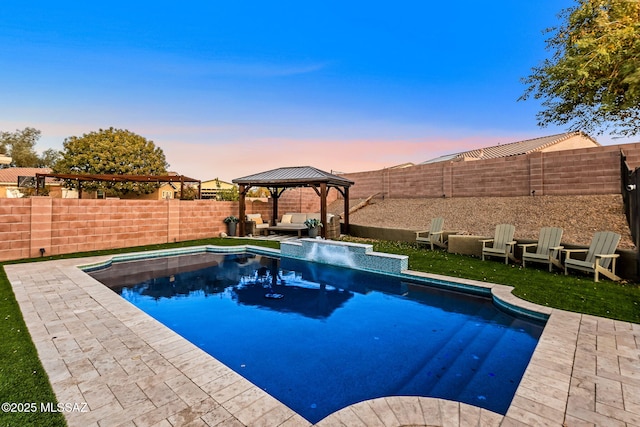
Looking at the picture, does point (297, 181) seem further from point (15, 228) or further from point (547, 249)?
point (15, 228)

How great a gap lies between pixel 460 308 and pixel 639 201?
476 centimetres

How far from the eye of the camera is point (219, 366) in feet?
9.86

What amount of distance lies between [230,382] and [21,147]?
51325 millimetres

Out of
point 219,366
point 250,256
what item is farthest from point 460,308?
point 250,256

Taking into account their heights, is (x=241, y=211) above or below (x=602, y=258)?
above

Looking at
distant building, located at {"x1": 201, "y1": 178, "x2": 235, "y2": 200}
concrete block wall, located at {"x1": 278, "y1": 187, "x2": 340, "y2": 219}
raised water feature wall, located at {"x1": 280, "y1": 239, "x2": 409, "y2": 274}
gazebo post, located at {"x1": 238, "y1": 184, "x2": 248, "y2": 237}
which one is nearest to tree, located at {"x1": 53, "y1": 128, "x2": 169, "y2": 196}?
distant building, located at {"x1": 201, "y1": 178, "x2": 235, "y2": 200}

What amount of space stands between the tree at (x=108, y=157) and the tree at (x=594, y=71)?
1060 inches

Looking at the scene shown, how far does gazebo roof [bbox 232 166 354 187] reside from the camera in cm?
1267

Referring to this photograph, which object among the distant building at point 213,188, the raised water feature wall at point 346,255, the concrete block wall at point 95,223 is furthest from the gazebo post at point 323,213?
the distant building at point 213,188

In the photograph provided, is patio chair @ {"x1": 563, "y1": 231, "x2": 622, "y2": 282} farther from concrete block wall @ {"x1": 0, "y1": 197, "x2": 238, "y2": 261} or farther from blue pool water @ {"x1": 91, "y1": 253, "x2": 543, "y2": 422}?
concrete block wall @ {"x1": 0, "y1": 197, "x2": 238, "y2": 261}

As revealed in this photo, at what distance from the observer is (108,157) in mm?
24000

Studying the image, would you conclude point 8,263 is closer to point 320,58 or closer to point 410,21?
point 320,58

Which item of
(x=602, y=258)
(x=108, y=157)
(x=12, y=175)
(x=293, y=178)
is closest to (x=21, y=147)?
(x=12, y=175)

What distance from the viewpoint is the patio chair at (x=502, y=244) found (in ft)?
26.0
